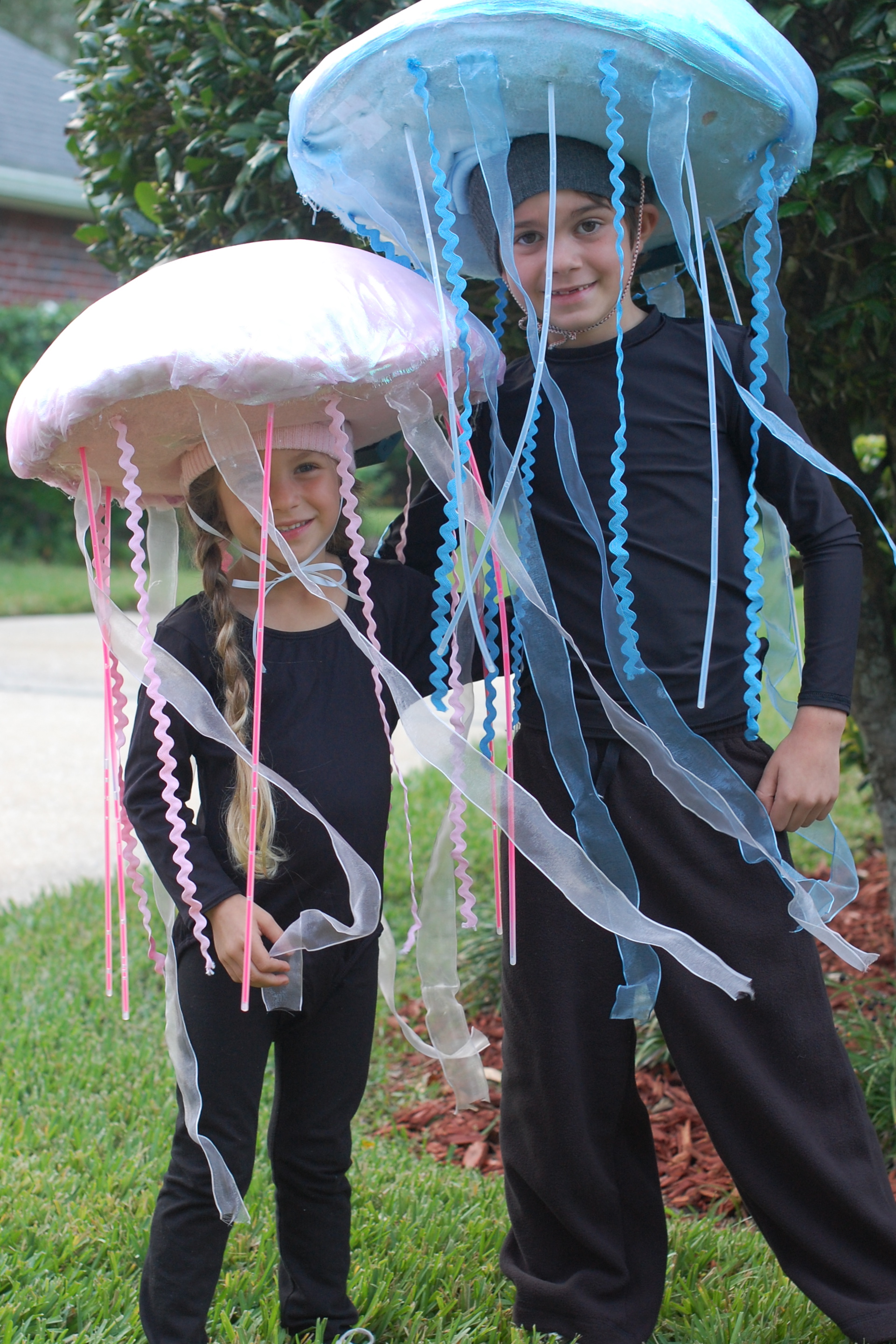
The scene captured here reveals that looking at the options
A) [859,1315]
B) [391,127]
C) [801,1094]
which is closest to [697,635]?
[801,1094]

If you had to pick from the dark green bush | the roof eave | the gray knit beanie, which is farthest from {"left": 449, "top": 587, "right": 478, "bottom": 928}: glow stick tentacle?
the roof eave

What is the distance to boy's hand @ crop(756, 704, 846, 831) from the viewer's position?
1.93 m

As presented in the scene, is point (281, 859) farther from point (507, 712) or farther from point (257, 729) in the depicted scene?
point (507, 712)

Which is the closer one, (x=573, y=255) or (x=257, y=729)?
(x=257, y=729)

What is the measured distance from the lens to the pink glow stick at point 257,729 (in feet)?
6.07

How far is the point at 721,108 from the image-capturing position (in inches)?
73.1

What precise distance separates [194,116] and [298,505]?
1.26 m

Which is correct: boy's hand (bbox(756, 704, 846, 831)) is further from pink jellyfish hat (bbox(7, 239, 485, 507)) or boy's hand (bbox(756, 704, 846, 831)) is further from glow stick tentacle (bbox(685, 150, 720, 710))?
pink jellyfish hat (bbox(7, 239, 485, 507))

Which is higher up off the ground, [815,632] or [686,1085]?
[815,632]

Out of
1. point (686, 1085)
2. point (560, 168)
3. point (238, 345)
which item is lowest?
point (686, 1085)

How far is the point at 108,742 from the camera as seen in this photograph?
6.81 ft

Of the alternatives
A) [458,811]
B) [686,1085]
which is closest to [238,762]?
[458,811]

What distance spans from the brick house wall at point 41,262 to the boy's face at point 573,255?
13193 mm

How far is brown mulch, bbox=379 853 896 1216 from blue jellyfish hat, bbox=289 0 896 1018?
1048 millimetres
